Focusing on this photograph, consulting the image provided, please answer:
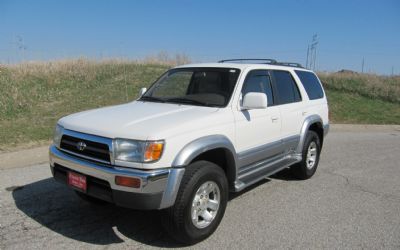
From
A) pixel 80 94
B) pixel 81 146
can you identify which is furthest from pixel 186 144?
pixel 80 94

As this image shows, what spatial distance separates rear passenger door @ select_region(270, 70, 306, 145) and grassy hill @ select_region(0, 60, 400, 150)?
5.99 metres

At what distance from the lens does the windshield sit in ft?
16.2

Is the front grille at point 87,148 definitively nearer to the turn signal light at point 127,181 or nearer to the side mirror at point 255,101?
the turn signal light at point 127,181

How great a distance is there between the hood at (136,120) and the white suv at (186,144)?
10 mm

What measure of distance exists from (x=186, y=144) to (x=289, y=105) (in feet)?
8.32

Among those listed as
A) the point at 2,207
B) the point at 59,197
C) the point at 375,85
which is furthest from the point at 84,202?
the point at 375,85

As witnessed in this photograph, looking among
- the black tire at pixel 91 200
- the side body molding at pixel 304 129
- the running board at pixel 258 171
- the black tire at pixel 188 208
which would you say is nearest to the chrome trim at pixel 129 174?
the black tire at pixel 188 208

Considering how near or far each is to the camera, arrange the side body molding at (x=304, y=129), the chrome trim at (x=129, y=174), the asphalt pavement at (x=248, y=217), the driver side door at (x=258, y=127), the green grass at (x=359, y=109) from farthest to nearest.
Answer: the green grass at (x=359, y=109)
the side body molding at (x=304, y=129)
the driver side door at (x=258, y=127)
the asphalt pavement at (x=248, y=217)
the chrome trim at (x=129, y=174)

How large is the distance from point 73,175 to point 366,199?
13.5 feet

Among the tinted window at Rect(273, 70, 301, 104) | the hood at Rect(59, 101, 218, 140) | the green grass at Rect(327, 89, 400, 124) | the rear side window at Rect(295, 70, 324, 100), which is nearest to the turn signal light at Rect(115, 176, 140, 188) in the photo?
the hood at Rect(59, 101, 218, 140)

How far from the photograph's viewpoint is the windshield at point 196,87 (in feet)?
16.2

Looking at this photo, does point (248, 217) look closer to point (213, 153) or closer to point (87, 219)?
point (213, 153)

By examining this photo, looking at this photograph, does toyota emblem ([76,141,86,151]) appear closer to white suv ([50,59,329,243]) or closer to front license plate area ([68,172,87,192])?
white suv ([50,59,329,243])

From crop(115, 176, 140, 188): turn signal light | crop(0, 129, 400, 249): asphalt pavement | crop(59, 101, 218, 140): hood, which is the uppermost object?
crop(59, 101, 218, 140): hood
